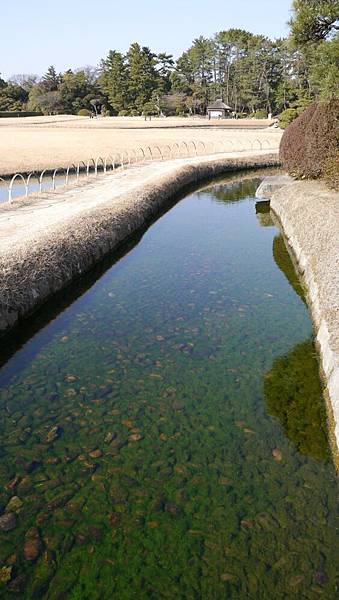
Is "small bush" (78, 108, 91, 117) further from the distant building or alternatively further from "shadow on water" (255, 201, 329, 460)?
"shadow on water" (255, 201, 329, 460)

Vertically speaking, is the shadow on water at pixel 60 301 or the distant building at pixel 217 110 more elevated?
the distant building at pixel 217 110

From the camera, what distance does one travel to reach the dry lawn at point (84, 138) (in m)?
37.7

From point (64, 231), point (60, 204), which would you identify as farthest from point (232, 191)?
point (64, 231)

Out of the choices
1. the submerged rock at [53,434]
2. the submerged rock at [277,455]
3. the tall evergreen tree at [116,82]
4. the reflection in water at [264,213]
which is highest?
the tall evergreen tree at [116,82]

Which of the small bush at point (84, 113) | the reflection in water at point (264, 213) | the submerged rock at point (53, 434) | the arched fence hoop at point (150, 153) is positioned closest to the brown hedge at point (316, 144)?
the reflection in water at point (264, 213)

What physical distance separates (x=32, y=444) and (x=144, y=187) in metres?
19.2

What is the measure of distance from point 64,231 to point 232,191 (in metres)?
18.3

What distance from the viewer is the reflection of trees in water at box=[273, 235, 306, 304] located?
13.9 metres

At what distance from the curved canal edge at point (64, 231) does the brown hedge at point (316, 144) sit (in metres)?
6.97

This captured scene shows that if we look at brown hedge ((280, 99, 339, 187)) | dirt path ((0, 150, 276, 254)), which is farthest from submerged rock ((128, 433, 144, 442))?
brown hedge ((280, 99, 339, 187))

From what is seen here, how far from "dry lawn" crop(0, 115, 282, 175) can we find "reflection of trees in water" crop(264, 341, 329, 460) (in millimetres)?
27124

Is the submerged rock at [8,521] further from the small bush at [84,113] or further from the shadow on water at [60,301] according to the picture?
the small bush at [84,113]

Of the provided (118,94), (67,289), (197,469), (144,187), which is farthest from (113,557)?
(118,94)

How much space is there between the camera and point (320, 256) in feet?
41.0
